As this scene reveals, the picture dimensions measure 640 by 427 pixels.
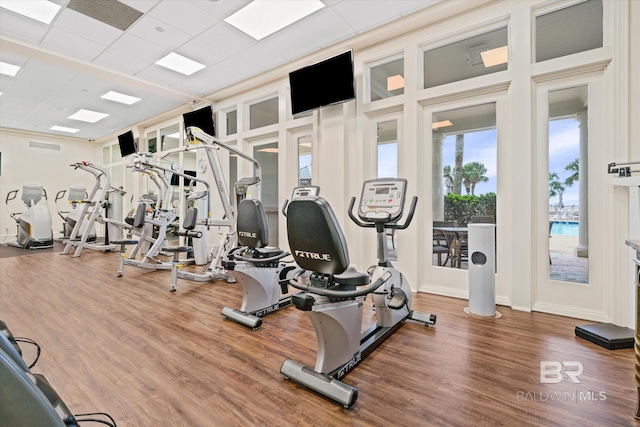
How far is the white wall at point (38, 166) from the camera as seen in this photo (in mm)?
9141

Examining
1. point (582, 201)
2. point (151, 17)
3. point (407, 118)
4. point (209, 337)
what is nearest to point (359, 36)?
point (407, 118)

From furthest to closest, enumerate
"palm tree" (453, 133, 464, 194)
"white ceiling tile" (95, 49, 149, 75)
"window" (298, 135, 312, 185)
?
"window" (298, 135, 312, 185) < "white ceiling tile" (95, 49, 149, 75) < "palm tree" (453, 133, 464, 194)

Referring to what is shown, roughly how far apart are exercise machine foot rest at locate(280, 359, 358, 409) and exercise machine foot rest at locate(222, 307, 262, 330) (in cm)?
85

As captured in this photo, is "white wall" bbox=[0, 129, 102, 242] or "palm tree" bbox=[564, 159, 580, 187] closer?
"palm tree" bbox=[564, 159, 580, 187]

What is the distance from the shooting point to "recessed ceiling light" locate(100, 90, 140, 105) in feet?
21.2

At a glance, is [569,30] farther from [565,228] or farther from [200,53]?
[200,53]

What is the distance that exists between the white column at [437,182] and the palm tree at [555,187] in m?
1.14

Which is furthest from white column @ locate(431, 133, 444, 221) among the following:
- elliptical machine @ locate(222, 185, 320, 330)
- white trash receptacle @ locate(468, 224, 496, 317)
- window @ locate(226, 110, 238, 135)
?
window @ locate(226, 110, 238, 135)

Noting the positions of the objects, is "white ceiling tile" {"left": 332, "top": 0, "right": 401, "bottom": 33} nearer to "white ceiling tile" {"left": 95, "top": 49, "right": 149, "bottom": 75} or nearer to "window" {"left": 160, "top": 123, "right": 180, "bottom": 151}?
"white ceiling tile" {"left": 95, "top": 49, "right": 149, "bottom": 75}

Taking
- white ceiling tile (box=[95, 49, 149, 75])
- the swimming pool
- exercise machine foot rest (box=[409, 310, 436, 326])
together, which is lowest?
exercise machine foot rest (box=[409, 310, 436, 326])

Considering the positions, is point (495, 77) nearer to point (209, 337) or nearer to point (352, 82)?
point (352, 82)

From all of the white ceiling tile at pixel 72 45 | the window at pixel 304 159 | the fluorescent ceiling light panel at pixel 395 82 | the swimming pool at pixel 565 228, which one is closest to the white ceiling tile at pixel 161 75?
the white ceiling tile at pixel 72 45

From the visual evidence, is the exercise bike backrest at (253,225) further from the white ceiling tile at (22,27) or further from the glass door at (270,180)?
the white ceiling tile at (22,27)

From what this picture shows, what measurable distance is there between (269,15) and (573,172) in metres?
3.94
